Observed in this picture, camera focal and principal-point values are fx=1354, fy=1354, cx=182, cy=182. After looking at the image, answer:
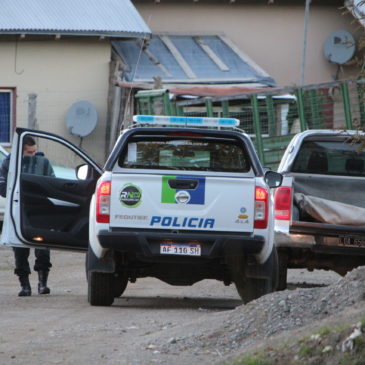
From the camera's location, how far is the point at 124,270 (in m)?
13.1

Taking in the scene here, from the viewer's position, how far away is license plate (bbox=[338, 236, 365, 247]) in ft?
45.2

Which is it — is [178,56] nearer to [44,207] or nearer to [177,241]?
[44,207]

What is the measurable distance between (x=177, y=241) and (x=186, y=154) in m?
0.98

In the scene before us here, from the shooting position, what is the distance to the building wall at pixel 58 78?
3166 cm

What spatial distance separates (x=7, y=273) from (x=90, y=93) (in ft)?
47.1

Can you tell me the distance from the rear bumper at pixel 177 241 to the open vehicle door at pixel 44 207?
183cm

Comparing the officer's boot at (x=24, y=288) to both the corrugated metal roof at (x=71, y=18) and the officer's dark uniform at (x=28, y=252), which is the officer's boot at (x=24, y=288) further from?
the corrugated metal roof at (x=71, y=18)

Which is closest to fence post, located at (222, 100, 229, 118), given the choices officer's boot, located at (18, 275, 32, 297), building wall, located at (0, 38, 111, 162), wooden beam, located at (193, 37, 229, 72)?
building wall, located at (0, 38, 111, 162)

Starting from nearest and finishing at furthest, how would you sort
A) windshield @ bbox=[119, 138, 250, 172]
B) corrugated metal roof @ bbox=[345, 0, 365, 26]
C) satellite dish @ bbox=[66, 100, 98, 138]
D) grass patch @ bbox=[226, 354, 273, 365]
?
grass patch @ bbox=[226, 354, 273, 365], corrugated metal roof @ bbox=[345, 0, 365, 26], windshield @ bbox=[119, 138, 250, 172], satellite dish @ bbox=[66, 100, 98, 138]

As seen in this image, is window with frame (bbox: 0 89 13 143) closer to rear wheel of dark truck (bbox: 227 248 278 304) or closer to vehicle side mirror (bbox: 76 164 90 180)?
vehicle side mirror (bbox: 76 164 90 180)

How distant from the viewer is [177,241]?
12242 mm

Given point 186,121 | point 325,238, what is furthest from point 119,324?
point 325,238

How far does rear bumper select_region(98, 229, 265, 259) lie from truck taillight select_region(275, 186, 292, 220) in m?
1.61

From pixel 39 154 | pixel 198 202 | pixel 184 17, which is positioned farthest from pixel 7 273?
→ pixel 184 17
